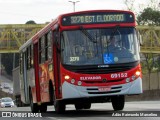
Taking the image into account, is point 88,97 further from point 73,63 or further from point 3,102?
point 3,102

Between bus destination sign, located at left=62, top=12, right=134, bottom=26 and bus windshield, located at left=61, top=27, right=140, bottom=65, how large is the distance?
1.04 ft

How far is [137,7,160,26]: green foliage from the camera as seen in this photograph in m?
91.8

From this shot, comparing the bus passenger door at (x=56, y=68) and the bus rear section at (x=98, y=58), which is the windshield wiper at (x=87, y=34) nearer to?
the bus rear section at (x=98, y=58)

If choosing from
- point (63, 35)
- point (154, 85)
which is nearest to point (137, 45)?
point (63, 35)

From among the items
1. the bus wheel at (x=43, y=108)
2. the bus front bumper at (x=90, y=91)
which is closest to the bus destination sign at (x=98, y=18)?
the bus front bumper at (x=90, y=91)

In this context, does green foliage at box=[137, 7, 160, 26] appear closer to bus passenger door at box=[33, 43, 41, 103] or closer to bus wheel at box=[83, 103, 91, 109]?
bus wheel at box=[83, 103, 91, 109]

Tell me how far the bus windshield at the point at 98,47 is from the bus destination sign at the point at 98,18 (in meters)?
0.32

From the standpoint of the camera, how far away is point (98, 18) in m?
21.9

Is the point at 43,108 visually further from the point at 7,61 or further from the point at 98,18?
the point at 7,61

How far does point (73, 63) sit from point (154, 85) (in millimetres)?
49573

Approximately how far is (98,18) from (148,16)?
70.8 metres

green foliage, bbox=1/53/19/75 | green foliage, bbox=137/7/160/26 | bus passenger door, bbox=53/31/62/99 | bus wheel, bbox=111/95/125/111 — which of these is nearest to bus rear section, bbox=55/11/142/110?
bus passenger door, bbox=53/31/62/99

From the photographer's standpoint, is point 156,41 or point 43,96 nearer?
point 43,96

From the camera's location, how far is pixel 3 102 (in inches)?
2534
